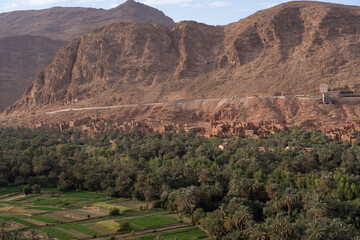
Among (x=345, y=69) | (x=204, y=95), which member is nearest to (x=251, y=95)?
(x=204, y=95)

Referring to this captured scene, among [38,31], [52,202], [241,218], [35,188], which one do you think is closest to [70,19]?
[38,31]

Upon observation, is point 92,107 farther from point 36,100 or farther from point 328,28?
point 328,28

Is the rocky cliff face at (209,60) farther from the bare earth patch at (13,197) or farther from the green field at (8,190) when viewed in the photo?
the bare earth patch at (13,197)

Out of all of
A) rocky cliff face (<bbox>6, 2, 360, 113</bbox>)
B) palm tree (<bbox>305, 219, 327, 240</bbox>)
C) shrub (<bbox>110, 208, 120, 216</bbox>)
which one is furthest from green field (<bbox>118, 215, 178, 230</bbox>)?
rocky cliff face (<bbox>6, 2, 360, 113</bbox>)

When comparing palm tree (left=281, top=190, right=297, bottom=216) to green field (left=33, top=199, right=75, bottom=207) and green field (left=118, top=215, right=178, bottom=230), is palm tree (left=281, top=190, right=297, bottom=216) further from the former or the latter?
green field (left=33, top=199, right=75, bottom=207)

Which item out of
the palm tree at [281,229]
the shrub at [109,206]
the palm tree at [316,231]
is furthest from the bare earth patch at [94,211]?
the palm tree at [316,231]

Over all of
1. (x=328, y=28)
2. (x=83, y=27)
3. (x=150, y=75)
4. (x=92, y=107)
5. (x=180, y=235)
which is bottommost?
(x=180, y=235)
